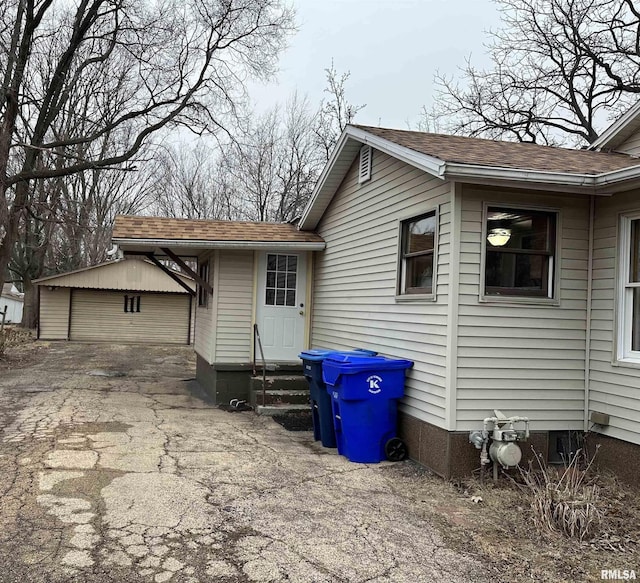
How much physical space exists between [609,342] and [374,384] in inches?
96.2

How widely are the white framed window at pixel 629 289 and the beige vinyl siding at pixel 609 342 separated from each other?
0.07 m

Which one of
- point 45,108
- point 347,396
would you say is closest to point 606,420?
point 347,396

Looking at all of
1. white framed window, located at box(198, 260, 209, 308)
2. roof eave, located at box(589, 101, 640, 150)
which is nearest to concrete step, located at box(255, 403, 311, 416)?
white framed window, located at box(198, 260, 209, 308)

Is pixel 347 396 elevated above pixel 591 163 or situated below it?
below

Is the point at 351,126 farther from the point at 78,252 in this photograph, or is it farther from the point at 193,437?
the point at 78,252

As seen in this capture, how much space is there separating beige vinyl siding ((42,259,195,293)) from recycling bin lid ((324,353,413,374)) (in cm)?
1828

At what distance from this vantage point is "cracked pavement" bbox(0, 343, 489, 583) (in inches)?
147

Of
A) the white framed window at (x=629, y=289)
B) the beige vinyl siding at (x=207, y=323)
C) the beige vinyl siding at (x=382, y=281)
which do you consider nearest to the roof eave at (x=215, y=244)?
the beige vinyl siding at (x=382, y=281)

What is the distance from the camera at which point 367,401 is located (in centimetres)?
650

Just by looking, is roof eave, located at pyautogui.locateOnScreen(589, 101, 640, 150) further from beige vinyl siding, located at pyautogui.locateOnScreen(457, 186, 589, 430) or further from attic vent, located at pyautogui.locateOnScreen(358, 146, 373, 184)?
attic vent, located at pyautogui.locateOnScreen(358, 146, 373, 184)

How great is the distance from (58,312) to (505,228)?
892 inches

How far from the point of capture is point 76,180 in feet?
98.9

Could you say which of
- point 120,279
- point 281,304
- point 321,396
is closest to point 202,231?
point 281,304

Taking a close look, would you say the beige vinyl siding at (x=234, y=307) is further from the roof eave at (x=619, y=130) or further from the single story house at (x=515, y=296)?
the roof eave at (x=619, y=130)
